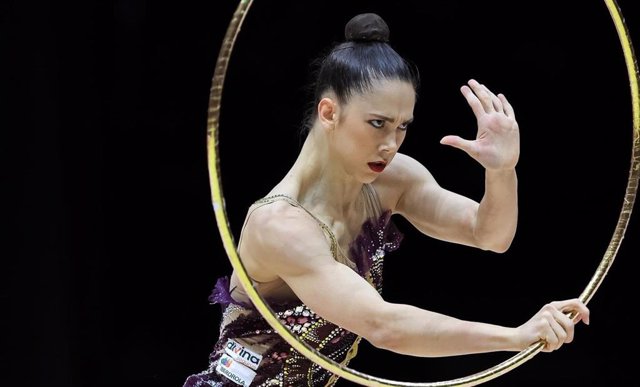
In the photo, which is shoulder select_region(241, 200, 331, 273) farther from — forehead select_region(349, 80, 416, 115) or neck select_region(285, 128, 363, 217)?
forehead select_region(349, 80, 416, 115)

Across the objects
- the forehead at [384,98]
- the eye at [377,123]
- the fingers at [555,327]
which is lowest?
the fingers at [555,327]

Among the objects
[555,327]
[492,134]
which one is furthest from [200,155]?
[555,327]

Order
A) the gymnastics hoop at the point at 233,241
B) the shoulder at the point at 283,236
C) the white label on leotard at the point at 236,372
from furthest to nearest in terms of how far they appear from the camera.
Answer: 1. the white label on leotard at the point at 236,372
2. the shoulder at the point at 283,236
3. the gymnastics hoop at the point at 233,241

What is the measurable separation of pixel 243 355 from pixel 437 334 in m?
0.34

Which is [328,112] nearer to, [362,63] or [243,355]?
[362,63]

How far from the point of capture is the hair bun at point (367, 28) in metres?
1.67

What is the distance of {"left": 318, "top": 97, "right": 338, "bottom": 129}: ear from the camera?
1.66m

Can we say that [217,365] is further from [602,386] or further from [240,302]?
[602,386]

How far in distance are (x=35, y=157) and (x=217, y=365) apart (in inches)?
23.1

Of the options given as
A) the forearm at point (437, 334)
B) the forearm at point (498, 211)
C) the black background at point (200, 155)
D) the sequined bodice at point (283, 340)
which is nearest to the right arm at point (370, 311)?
the forearm at point (437, 334)

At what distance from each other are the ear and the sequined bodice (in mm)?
215

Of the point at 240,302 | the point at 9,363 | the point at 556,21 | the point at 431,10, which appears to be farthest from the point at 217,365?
the point at 556,21

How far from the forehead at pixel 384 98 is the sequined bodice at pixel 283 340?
0.81ft

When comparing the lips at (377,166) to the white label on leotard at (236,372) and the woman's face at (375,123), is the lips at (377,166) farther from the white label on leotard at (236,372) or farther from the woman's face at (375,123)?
the white label on leotard at (236,372)
